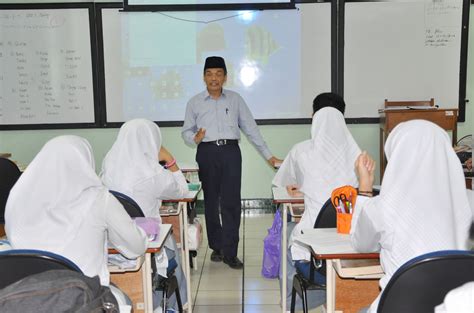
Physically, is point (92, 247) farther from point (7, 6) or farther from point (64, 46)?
point (7, 6)

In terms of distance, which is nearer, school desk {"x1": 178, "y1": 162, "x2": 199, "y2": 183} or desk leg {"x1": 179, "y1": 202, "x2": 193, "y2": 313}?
desk leg {"x1": 179, "y1": 202, "x2": 193, "y2": 313}

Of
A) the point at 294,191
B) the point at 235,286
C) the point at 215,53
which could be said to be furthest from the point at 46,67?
the point at 294,191

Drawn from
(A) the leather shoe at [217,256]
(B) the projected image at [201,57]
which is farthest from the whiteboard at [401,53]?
(A) the leather shoe at [217,256]

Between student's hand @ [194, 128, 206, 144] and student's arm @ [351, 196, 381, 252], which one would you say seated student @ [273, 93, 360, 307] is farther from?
student's hand @ [194, 128, 206, 144]

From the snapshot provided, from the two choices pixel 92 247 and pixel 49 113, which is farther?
pixel 49 113

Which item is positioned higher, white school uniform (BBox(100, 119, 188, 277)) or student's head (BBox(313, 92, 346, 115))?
student's head (BBox(313, 92, 346, 115))

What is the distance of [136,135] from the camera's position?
2.97 metres

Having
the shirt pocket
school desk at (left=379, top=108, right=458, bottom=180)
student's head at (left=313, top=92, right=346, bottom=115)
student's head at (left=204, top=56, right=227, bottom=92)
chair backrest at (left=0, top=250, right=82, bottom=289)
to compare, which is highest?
student's head at (left=204, top=56, right=227, bottom=92)

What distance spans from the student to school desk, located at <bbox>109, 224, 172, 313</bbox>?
0.53 ft

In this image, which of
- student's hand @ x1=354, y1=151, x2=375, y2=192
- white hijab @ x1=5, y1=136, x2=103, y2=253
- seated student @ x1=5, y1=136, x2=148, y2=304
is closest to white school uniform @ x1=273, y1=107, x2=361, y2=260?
student's hand @ x1=354, y1=151, x2=375, y2=192

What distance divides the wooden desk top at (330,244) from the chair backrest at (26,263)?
3.09ft

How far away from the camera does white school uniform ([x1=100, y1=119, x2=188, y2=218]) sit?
295cm

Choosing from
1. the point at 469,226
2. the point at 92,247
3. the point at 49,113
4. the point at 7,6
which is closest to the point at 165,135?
the point at 49,113

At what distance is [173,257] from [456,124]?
3819mm
